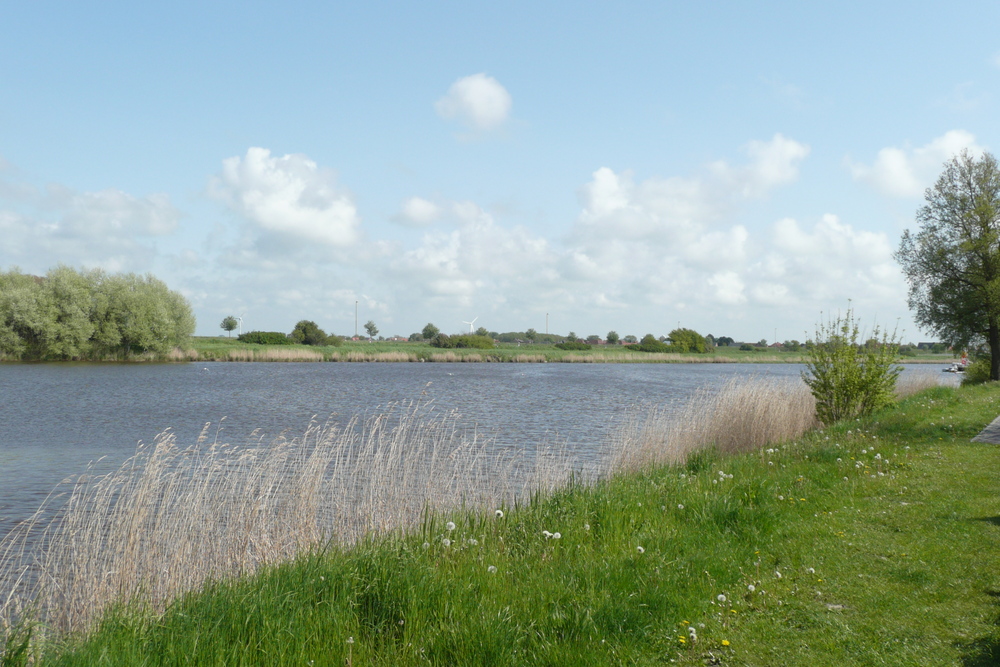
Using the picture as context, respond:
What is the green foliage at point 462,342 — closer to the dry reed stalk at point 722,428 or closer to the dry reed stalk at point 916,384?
the dry reed stalk at point 916,384

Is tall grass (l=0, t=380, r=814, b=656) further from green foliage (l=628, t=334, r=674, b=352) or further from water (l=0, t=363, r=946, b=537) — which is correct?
green foliage (l=628, t=334, r=674, b=352)

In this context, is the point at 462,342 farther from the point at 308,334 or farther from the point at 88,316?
the point at 88,316

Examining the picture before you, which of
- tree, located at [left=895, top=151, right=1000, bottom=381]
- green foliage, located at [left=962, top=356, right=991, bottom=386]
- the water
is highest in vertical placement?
tree, located at [left=895, top=151, right=1000, bottom=381]

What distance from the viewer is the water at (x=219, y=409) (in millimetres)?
16828

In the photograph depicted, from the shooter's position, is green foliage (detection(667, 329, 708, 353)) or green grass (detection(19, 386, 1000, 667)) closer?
green grass (detection(19, 386, 1000, 667))

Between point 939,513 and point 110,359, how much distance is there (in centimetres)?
7096

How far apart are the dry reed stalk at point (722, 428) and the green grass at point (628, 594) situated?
478cm

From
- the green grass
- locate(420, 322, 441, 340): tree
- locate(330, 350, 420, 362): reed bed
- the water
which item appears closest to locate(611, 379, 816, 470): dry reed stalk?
the water

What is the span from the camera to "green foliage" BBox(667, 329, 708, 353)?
120519 mm

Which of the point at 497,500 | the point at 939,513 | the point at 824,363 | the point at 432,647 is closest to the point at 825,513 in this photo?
the point at 939,513

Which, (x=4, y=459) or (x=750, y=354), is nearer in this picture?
(x=4, y=459)

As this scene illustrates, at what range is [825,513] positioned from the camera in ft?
26.7

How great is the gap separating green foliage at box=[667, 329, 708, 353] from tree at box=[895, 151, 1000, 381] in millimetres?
83682

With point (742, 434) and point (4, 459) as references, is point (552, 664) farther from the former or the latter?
point (4, 459)
